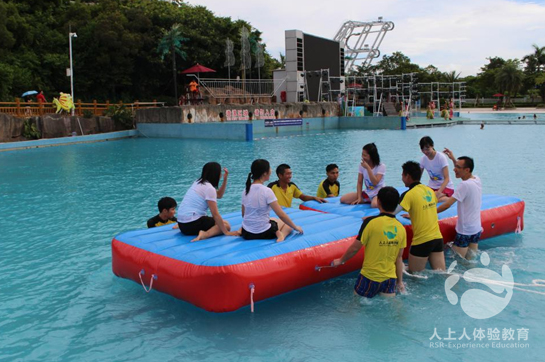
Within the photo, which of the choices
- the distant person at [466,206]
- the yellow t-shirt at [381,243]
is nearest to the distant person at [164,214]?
the yellow t-shirt at [381,243]

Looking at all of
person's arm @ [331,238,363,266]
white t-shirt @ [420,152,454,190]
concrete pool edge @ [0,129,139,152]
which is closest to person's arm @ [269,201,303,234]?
person's arm @ [331,238,363,266]

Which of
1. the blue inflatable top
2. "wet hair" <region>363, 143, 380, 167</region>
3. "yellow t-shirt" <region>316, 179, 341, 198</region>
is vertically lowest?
the blue inflatable top

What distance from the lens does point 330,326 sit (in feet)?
16.1

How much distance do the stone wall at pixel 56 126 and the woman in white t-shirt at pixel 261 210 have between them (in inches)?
884

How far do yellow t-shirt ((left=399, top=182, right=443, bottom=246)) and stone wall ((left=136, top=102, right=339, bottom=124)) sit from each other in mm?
24621

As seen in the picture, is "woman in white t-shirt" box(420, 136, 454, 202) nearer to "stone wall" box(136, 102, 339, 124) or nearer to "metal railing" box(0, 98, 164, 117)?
"stone wall" box(136, 102, 339, 124)

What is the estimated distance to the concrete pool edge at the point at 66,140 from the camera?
24.0 meters

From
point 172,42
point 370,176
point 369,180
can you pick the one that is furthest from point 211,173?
point 172,42

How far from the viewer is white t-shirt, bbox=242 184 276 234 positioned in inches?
218

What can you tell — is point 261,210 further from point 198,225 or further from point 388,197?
point 388,197

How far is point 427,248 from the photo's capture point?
5.89 m

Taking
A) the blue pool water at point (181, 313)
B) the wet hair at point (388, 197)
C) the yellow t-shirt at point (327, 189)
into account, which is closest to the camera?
the blue pool water at point (181, 313)

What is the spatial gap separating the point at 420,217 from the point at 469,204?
990mm

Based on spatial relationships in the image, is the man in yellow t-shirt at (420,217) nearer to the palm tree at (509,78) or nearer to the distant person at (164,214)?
the distant person at (164,214)
